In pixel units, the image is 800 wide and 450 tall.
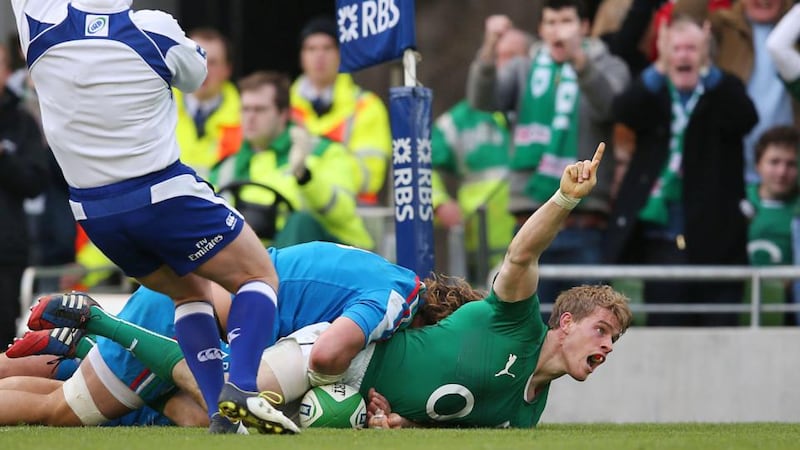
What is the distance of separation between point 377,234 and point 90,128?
17.9 ft

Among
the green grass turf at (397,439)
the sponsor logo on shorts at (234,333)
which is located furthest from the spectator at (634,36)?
the sponsor logo on shorts at (234,333)

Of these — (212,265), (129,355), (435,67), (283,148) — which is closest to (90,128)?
(212,265)

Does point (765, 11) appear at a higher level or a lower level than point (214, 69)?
higher

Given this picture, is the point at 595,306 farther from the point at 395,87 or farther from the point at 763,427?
the point at 395,87

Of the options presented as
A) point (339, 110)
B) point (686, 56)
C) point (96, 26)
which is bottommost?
point (339, 110)

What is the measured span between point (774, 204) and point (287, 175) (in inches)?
124

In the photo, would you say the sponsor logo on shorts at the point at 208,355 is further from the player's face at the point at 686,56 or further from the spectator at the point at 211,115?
the spectator at the point at 211,115

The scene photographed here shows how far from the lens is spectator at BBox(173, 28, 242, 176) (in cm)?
1301

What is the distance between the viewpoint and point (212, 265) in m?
6.94

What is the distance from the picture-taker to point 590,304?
774cm

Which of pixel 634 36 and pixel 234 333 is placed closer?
pixel 234 333

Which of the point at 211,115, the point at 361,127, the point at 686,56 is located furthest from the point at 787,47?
the point at 211,115

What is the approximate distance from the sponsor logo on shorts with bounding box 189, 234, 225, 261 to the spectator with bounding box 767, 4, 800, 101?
5019mm

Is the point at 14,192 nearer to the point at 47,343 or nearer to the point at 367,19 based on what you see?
the point at 367,19
